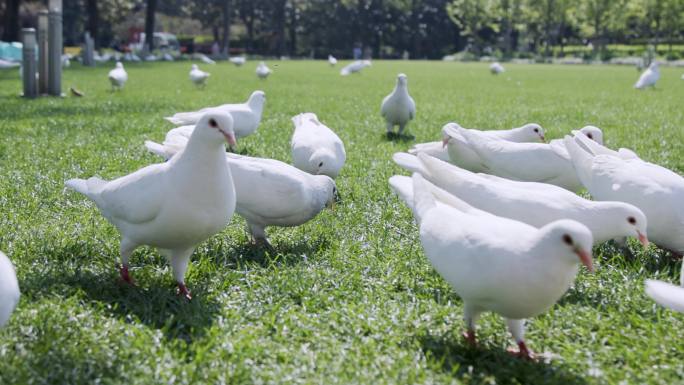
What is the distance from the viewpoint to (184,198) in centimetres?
364

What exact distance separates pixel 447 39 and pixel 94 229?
74012mm

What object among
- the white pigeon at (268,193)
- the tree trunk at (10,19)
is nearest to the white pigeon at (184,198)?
the white pigeon at (268,193)

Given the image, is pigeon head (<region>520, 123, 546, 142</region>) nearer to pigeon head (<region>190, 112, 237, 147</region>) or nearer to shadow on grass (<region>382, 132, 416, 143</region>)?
shadow on grass (<region>382, 132, 416, 143</region>)

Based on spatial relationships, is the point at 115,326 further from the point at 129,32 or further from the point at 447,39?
the point at 129,32

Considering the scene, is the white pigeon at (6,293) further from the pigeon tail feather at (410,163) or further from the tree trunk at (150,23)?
the tree trunk at (150,23)

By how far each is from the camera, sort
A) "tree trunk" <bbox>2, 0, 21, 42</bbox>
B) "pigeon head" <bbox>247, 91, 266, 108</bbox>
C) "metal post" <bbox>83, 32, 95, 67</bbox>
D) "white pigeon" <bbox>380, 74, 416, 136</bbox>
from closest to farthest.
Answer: "pigeon head" <bbox>247, 91, 266, 108</bbox> < "white pigeon" <bbox>380, 74, 416, 136</bbox> < "metal post" <bbox>83, 32, 95, 67</bbox> < "tree trunk" <bbox>2, 0, 21, 42</bbox>

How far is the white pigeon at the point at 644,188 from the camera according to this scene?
439 cm

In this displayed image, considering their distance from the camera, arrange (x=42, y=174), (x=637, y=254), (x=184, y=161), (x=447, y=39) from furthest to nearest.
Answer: (x=447, y=39) < (x=42, y=174) < (x=637, y=254) < (x=184, y=161)

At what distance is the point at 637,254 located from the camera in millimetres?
4770

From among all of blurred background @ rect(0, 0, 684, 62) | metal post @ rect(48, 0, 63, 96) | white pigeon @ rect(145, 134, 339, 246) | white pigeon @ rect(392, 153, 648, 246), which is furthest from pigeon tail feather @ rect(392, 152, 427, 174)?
blurred background @ rect(0, 0, 684, 62)

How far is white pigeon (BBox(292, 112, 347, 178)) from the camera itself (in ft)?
20.3

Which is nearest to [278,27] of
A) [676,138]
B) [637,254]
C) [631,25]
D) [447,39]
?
[447,39]

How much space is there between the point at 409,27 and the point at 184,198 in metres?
71.6

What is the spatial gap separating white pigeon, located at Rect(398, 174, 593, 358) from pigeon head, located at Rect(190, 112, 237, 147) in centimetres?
115
